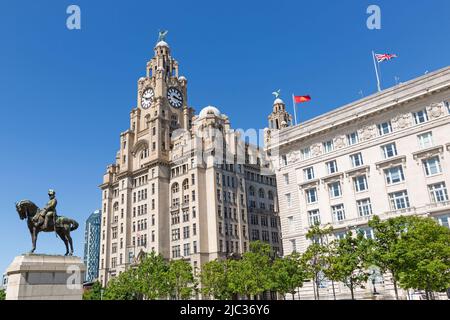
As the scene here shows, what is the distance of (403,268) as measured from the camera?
34750mm

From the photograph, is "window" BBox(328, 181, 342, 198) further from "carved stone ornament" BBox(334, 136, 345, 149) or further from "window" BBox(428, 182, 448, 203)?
"window" BBox(428, 182, 448, 203)

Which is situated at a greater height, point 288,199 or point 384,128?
point 384,128

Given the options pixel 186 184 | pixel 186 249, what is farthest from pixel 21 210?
pixel 186 184

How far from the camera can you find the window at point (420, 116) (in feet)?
154

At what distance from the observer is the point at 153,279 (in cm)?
7400

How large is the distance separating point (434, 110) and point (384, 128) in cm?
632

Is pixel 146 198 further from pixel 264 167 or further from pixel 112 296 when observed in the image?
pixel 264 167

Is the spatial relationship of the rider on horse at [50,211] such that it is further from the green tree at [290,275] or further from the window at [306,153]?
the window at [306,153]

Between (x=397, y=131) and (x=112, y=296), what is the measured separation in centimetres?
6514

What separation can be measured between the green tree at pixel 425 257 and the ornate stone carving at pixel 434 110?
629 inches

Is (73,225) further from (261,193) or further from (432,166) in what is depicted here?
(261,193)

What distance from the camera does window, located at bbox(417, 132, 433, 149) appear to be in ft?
150

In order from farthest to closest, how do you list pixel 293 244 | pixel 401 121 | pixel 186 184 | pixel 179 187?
pixel 179 187, pixel 186 184, pixel 293 244, pixel 401 121

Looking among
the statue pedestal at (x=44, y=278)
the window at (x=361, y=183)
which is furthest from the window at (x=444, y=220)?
the statue pedestal at (x=44, y=278)
